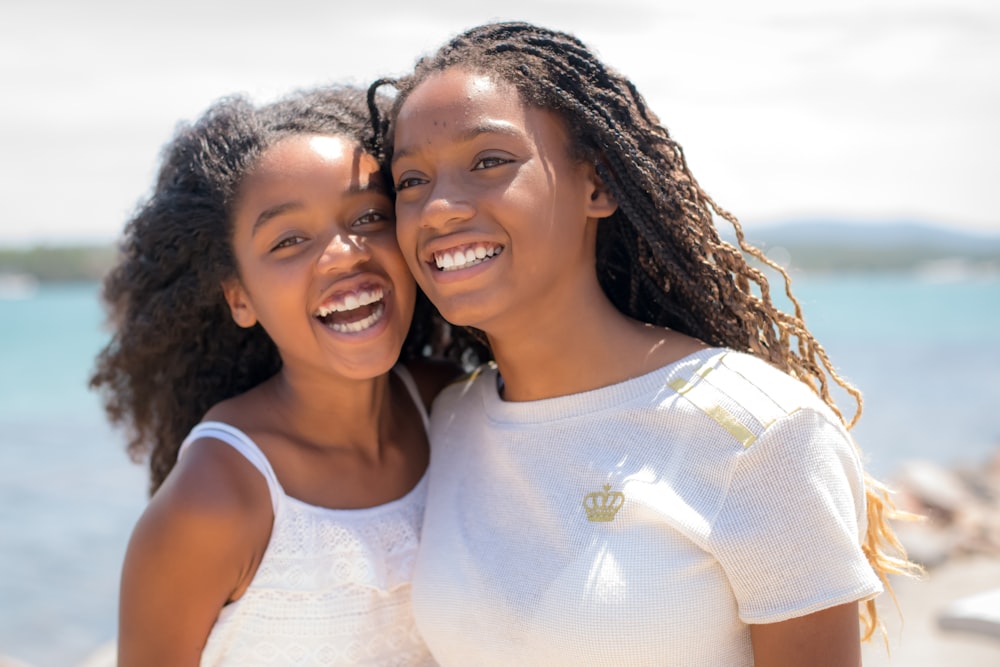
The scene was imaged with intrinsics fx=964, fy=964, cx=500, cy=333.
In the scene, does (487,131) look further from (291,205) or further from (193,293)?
(193,293)

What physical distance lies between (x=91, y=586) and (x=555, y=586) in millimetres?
6294

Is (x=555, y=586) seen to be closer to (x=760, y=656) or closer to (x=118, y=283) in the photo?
(x=760, y=656)

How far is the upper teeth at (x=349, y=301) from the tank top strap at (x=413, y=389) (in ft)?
1.83

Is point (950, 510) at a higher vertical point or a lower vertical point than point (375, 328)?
lower

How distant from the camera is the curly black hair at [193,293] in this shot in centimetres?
265

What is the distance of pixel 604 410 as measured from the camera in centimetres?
226

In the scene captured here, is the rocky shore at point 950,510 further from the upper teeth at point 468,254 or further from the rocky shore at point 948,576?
the upper teeth at point 468,254

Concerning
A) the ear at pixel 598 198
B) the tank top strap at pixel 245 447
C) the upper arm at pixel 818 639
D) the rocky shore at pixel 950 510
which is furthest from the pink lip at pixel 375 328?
the rocky shore at pixel 950 510

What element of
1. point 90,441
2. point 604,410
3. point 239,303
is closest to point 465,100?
point 604,410

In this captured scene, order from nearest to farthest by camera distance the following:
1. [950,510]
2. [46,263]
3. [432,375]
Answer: [432,375] < [950,510] < [46,263]

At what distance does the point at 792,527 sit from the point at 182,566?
1374 millimetres

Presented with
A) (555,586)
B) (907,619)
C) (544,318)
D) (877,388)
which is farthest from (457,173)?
(877,388)

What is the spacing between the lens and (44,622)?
6.89 m

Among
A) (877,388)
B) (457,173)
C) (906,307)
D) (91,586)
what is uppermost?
(457,173)
